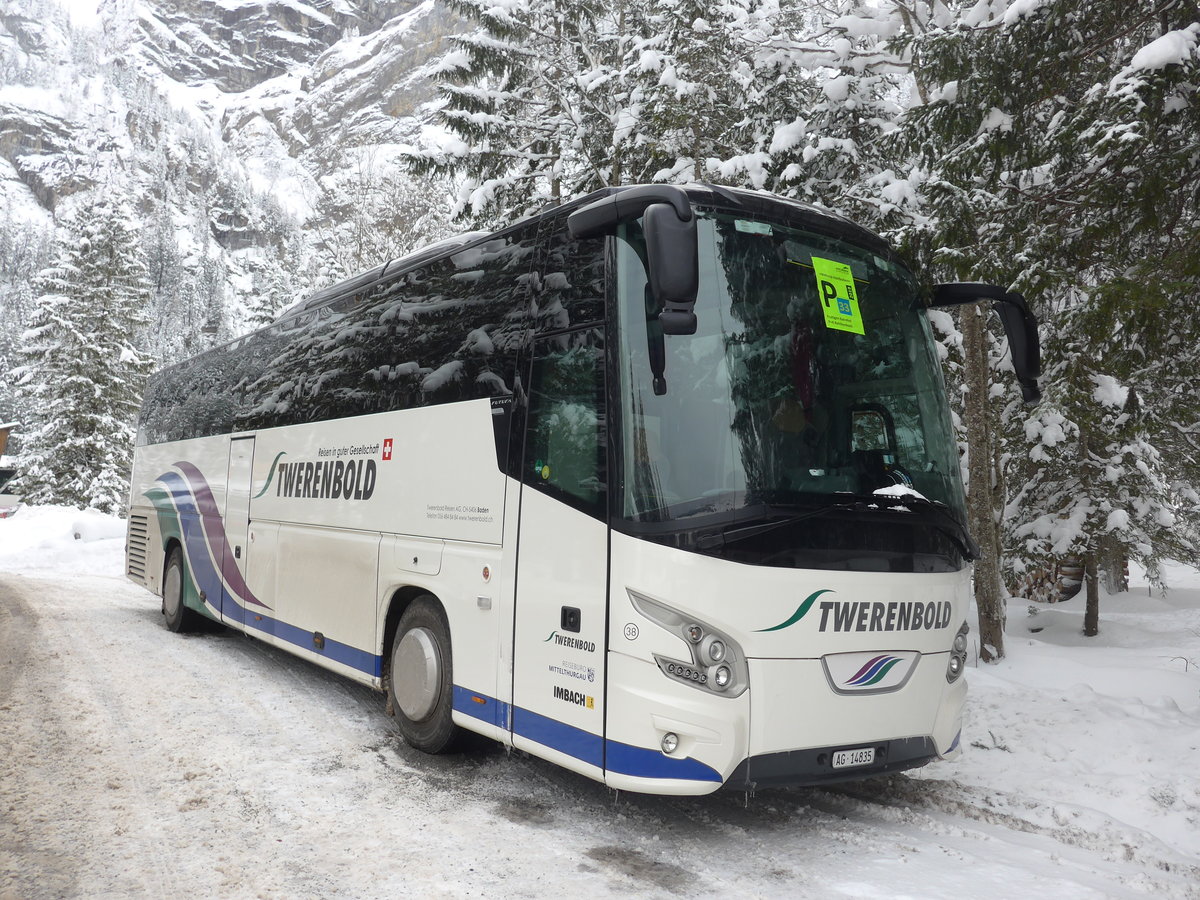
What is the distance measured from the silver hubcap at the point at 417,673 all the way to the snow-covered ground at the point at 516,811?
336mm

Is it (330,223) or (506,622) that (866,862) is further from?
(330,223)

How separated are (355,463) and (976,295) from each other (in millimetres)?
4615

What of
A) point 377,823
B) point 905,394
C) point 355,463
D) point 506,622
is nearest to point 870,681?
point 905,394

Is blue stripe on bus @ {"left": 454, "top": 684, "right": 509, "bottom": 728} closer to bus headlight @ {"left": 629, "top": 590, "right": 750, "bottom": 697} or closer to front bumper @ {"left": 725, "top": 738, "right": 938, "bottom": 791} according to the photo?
bus headlight @ {"left": 629, "top": 590, "right": 750, "bottom": 697}

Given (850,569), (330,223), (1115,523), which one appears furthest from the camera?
(330,223)

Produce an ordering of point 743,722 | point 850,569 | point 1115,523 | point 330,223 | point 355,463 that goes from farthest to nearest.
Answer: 1. point 330,223
2. point 1115,523
3. point 355,463
4. point 850,569
5. point 743,722

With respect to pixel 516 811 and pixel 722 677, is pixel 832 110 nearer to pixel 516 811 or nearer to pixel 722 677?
pixel 722 677

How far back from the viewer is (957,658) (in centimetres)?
514

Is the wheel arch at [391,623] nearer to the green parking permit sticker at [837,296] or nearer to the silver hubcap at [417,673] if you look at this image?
the silver hubcap at [417,673]

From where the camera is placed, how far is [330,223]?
112ft

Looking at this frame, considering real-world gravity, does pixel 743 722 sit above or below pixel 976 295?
below

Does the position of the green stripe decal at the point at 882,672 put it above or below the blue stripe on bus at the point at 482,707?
above

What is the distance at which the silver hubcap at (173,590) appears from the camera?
11188 millimetres

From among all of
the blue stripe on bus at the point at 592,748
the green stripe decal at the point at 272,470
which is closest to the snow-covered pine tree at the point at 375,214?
the green stripe decal at the point at 272,470
